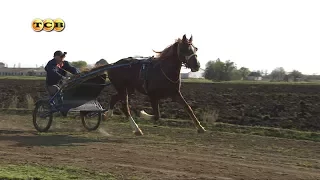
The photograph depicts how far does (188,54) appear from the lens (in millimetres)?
10766

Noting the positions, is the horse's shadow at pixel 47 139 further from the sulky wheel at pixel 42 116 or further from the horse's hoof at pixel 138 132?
the horse's hoof at pixel 138 132

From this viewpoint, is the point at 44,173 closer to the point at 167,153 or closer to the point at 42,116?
the point at 167,153

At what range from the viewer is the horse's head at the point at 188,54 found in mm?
10680

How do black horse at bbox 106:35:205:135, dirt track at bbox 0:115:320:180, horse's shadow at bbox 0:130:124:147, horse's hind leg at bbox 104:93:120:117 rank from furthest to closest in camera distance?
horse's hind leg at bbox 104:93:120:117 → black horse at bbox 106:35:205:135 → horse's shadow at bbox 0:130:124:147 → dirt track at bbox 0:115:320:180

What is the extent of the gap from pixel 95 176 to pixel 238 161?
2.70 m

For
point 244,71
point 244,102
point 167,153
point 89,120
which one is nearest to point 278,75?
point 244,71

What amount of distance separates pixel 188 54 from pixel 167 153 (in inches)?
118

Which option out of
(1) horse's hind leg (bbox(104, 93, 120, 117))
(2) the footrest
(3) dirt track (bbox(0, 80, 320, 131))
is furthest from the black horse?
(3) dirt track (bbox(0, 80, 320, 131))

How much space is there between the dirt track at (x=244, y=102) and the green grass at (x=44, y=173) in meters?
9.82

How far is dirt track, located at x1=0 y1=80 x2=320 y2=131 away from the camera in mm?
17281

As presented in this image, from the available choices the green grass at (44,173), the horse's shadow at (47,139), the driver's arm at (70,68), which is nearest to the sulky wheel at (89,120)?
the driver's arm at (70,68)

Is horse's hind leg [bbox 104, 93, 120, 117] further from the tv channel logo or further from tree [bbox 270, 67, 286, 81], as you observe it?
tree [bbox 270, 67, 286, 81]

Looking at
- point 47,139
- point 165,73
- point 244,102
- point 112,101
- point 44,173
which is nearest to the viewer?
point 44,173

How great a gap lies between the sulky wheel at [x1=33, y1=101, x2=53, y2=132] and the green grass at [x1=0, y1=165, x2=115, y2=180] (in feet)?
14.5
